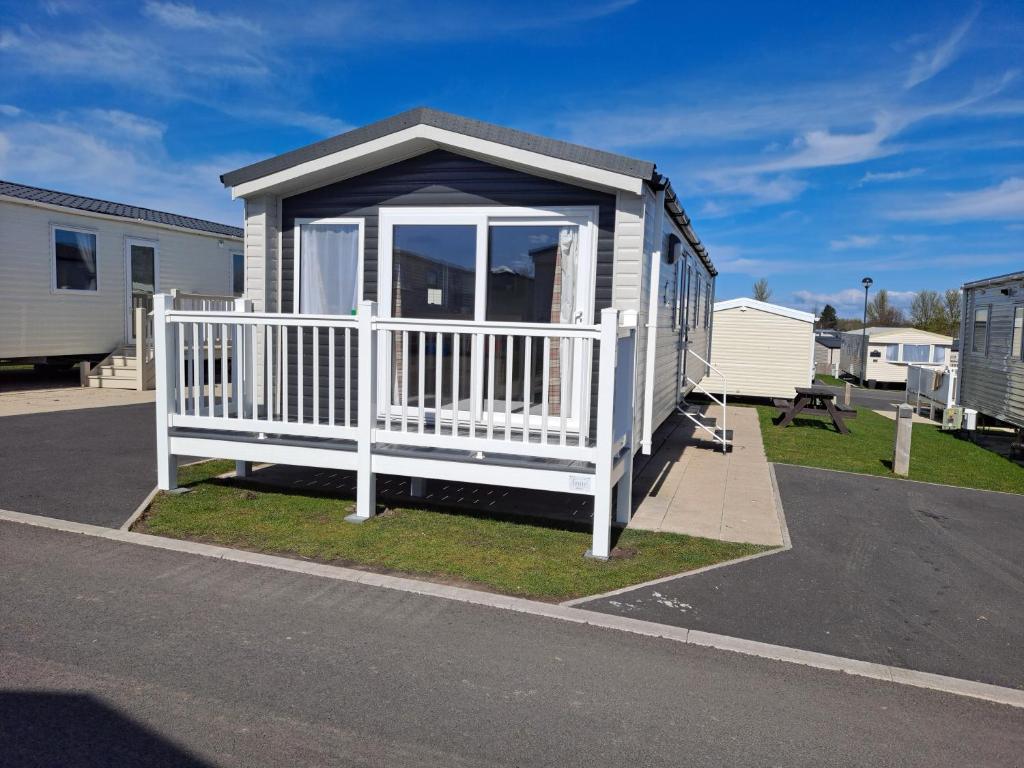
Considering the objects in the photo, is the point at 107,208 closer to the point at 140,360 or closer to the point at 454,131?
the point at 140,360

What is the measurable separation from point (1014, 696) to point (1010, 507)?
4362 millimetres

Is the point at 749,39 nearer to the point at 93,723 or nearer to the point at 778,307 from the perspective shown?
the point at 778,307

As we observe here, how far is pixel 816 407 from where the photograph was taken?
13.7 meters

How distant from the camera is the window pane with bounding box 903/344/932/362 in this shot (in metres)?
29.1

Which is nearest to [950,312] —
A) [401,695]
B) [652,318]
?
[652,318]

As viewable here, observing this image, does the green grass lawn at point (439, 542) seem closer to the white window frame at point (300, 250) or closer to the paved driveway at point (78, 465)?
the paved driveway at point (78, 465)

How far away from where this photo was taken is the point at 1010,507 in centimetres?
669

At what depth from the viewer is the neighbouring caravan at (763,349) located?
58.3ft

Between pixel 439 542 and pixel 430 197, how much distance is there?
3.11 metres

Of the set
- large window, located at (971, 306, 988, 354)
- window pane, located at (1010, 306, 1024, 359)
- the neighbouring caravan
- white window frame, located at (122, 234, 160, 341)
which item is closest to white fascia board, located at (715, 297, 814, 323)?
the neighbouring caravan

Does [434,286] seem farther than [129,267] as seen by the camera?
No

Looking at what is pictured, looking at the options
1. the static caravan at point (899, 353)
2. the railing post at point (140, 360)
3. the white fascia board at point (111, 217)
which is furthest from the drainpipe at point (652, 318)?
the static caravan at point (899, 353)

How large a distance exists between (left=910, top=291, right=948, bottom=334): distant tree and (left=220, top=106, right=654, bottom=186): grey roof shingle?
4508cm

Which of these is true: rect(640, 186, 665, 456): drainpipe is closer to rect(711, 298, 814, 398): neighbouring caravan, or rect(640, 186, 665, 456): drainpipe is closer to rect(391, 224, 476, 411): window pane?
rect(391, 224, 476, 411): window pane
